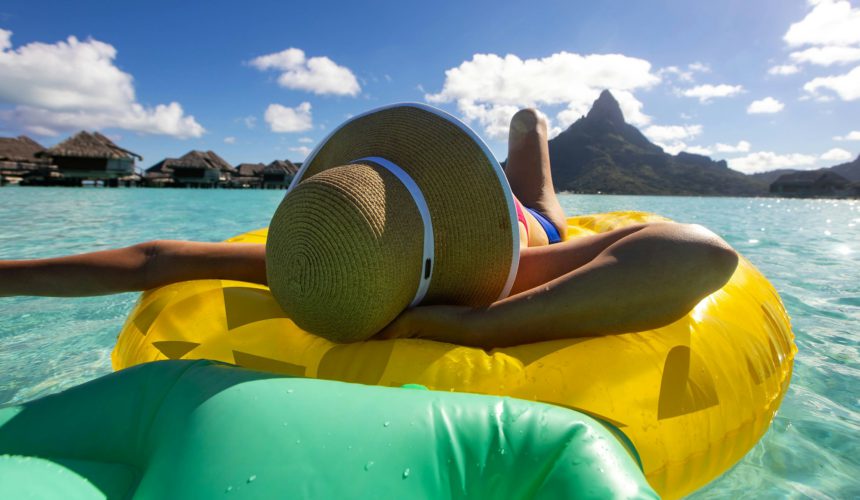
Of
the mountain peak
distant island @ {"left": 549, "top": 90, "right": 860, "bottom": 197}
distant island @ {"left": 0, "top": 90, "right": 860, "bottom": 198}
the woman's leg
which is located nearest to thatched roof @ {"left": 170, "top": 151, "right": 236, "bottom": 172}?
distant island @ {"left": 0, "top": 90, "right": 860, "bottom": 198}

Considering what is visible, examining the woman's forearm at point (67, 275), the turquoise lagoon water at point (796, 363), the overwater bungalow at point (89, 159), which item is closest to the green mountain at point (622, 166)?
the overwater bungalow at point (89, 159)

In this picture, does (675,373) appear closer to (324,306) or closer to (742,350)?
(742,350)

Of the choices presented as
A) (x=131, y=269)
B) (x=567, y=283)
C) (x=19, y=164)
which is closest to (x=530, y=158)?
(x=567, y=283)

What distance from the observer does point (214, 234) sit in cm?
765

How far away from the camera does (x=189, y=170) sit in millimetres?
36250

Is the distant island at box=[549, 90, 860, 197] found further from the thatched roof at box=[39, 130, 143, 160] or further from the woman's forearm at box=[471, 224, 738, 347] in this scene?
the woman's forearm at box=[471, 224, 738, 347]

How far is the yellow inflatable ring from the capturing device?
111 centimetres

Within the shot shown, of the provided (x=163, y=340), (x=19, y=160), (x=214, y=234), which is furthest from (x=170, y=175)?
(x=163, y=340)

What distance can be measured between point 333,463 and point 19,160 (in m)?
37.1

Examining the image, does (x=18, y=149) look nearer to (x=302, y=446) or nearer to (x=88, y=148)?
(x=88, y=148)

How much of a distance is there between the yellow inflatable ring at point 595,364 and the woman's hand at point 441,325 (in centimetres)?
6

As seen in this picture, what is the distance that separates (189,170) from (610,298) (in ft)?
132

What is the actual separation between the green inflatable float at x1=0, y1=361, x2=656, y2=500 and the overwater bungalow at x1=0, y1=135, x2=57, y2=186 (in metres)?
33.8

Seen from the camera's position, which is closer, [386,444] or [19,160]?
[386,444]
